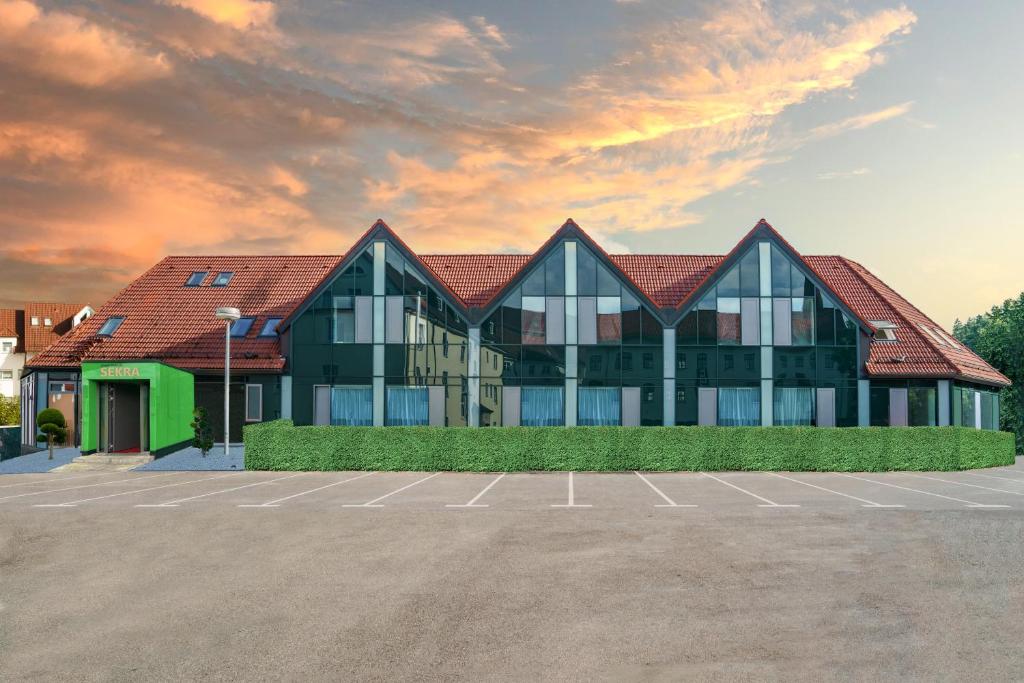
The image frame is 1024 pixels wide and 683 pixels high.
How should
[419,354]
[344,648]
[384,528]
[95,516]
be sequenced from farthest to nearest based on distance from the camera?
[419,354] → [95,516] → [384,528] → [344,648]

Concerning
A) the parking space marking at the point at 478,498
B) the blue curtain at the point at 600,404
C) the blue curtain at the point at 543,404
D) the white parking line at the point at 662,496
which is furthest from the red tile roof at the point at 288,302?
the parking space marking at the point at 478,498

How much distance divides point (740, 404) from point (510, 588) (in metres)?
26.8

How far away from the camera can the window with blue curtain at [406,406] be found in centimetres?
3669

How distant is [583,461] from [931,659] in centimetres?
2121

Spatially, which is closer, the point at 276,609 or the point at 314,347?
the point at 276,609

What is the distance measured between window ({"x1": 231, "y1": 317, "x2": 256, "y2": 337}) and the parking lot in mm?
17509

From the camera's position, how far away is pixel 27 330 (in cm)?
8350

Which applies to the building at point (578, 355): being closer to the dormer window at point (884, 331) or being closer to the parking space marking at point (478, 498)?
the dormer window at point (884, 331)

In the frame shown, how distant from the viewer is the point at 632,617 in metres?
10.3

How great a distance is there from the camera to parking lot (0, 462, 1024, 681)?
28.6 ft

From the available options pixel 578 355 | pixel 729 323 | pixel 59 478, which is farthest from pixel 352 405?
pixel 729 323

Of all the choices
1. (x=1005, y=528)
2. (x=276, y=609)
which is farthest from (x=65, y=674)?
(x=1005, y=528)

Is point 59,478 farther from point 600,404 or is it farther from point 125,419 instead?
point 600,404

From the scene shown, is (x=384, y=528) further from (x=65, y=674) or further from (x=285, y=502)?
(x=65, y=674)
